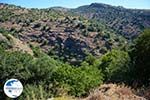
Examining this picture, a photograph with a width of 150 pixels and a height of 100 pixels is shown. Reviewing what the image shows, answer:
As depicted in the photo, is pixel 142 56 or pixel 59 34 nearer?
pixel 142 56

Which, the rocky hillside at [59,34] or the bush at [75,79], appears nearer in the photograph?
the bush at [75,79]

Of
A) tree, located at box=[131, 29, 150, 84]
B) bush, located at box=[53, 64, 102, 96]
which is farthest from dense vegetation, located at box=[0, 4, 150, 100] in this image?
tree, located at box=[131, 29, 150, 84]

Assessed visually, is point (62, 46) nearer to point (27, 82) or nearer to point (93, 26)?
point (93, 26)

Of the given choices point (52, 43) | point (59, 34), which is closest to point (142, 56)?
point (52, 43)

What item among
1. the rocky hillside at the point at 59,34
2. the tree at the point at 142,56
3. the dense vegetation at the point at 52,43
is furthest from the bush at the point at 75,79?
the rocky hillside at the point at 59,34

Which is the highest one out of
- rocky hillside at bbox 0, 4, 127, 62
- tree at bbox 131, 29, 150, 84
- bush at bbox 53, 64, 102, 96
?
tree at bbox 131, 29, 150, 84

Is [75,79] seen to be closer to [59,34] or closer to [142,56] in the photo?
[142,56]

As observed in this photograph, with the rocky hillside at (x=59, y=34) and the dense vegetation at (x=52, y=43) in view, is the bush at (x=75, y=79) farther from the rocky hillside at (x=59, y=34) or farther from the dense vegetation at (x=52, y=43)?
the rocky hillside at (x=59, y=34)

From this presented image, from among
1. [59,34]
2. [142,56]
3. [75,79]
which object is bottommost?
[59,34]

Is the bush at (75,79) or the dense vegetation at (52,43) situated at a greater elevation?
the bush at (75,79)

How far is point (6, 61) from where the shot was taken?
170 ft

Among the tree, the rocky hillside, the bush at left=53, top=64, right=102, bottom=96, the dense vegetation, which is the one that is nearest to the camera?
the tree

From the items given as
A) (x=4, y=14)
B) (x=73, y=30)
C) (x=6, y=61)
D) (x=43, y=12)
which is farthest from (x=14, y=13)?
(x=6, y=61)

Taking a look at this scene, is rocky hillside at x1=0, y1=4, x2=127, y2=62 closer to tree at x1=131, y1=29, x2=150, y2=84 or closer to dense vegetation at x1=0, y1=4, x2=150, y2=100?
dense vegetation at x1=0, y1=4, x2=150, y2=100
